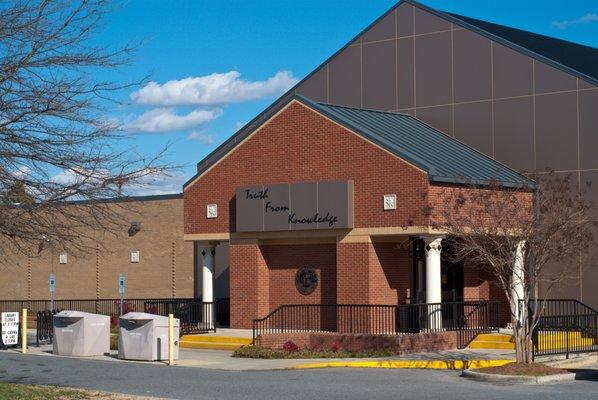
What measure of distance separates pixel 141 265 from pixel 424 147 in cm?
1637

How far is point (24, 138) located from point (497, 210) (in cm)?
1365

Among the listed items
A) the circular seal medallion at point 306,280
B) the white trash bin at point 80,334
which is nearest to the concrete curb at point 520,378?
the circular seal medallion at point 306,280

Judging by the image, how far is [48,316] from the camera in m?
36.5

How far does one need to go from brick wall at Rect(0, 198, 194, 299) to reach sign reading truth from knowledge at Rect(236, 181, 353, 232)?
8.29m

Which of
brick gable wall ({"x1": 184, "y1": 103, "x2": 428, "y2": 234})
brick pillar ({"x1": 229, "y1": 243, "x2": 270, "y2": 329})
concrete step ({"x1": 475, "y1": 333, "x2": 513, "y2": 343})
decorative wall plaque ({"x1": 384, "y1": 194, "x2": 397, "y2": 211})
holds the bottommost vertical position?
concrete step ({"x1": 475, "y1": 333, "x2": 513, "y2": 343})

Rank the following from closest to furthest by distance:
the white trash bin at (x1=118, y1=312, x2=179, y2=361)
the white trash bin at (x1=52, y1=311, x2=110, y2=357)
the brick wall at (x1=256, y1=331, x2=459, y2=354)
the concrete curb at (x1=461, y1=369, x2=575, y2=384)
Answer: the concrete curb at (x1=461, y1=369, x2=575, y2=384)
the brick wall at (x1=256, y1=331, x2=459, y2=354)
the white trash bin at (x1=118, y1=312, x2=179, y2=361)
the white trash bin at (x1=52, y1=311, x2=110, y2=357)

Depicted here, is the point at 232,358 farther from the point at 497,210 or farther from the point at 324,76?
the point at 324,76

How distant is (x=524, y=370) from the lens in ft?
75.4

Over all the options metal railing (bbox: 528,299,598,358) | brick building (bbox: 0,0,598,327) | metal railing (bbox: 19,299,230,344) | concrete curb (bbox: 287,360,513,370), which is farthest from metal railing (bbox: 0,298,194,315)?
metal railing (bbox: 528,299,598,358)

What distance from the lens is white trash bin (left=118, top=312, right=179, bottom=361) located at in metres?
28.7

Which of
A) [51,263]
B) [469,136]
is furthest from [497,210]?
[51,263]

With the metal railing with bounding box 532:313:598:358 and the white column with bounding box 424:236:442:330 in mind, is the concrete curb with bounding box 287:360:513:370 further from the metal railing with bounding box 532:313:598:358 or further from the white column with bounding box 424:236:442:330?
the white column with bounding box 424:236:442:330

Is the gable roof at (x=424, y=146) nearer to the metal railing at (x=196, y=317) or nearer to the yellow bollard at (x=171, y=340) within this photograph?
the metal railing at (x=196, y=317)

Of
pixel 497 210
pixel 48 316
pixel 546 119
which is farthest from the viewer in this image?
pixel 48 316
